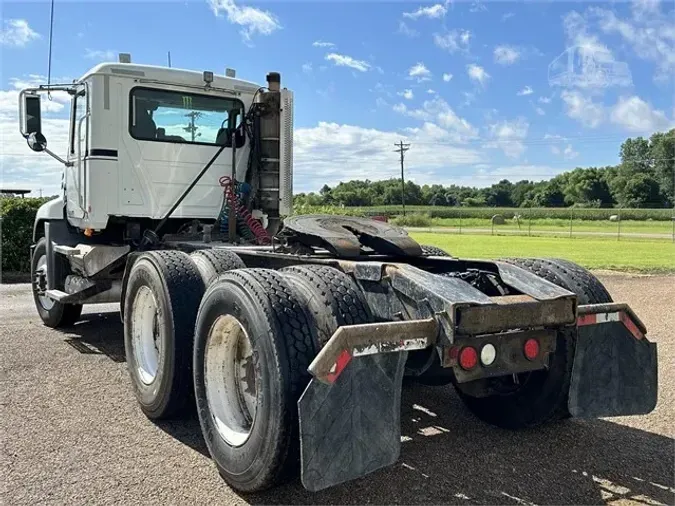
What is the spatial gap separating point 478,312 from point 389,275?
57 cm

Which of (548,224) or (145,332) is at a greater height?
(548,224)

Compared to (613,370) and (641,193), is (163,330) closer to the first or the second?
(613,370)

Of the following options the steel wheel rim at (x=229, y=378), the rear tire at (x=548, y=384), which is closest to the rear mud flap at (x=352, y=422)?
the steel wheel rim at (x=229, y=378)

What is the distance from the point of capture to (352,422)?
3008 mm

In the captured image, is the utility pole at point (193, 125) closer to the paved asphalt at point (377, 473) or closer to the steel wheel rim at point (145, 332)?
the steel wheel rim at point (145, 332)

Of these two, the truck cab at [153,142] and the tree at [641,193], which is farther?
the tree at [641,193]

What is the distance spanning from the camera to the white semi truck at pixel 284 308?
3.10 m

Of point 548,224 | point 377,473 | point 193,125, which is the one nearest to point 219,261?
point 377,473

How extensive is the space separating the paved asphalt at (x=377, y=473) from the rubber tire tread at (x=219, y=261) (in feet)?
3.47

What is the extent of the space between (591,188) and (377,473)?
100042 millimetres

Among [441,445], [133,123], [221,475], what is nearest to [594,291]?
[441,445]

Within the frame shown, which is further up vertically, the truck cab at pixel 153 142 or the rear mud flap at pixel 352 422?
the truck cab at pixel 153 142

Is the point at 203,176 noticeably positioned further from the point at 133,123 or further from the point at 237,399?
the point at 237,399

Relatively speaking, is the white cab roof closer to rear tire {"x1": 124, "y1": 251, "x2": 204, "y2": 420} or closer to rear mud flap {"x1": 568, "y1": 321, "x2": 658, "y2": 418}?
rear tire {"x1": 124, "y1": 251, "x2": 204, "y2": 420}
